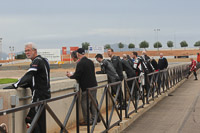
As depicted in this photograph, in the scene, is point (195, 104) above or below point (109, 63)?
below

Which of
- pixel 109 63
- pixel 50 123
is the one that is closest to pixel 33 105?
pixel 50 123

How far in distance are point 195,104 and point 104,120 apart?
19.4 feet

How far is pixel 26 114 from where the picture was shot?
177 inches

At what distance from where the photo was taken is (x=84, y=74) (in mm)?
6766

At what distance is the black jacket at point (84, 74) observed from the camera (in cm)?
671

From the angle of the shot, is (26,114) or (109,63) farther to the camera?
(109,63)

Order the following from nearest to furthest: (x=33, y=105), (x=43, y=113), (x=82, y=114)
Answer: (x=33, y=105)
(x=43, y=113)
(x=82, y=114)

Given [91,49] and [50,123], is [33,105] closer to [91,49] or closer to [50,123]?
[50,123]

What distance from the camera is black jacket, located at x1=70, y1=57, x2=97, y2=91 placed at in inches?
264

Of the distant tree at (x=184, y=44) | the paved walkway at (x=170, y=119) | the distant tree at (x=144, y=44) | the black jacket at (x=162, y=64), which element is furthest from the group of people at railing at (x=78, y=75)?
the distant tree at (x=144, y=44)

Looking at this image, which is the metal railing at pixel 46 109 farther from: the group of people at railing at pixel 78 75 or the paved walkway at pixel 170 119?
the paved walkway at pixel 170 119

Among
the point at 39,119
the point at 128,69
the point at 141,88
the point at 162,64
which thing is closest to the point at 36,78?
the point at 39,119

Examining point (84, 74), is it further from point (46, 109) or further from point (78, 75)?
point (46, 109)

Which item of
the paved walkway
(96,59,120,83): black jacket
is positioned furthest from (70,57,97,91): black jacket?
(96,59,120,83): black jacket
